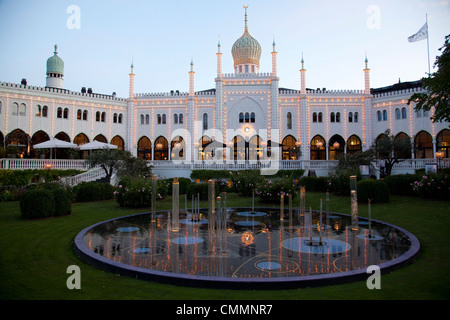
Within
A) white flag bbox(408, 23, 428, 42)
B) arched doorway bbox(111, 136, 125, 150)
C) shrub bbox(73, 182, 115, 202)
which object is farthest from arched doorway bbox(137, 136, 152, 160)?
white flag bbox(408, 23, 428, 42)

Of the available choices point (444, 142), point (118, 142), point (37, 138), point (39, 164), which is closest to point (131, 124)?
point (118, 142)

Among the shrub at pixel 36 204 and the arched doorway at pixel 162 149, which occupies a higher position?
the arched doorway at pixel 162 149

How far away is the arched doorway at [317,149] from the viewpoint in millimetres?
44600

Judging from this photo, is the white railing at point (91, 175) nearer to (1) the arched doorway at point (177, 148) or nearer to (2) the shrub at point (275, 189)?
(2) the shrub at point (275, 189)

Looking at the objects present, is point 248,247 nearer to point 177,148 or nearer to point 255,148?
point 255,148

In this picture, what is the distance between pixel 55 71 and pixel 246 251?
52.3 metres

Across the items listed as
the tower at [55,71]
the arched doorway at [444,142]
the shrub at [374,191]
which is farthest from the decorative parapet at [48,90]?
the arched doorway at [444,142]

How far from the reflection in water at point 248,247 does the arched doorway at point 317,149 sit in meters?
32.8

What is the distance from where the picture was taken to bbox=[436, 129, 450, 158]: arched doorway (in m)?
39.6

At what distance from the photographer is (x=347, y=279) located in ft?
21.2

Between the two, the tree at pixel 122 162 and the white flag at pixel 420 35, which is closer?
the tree at pixel 122 162

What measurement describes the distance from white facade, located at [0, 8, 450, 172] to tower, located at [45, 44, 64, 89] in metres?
10.3
